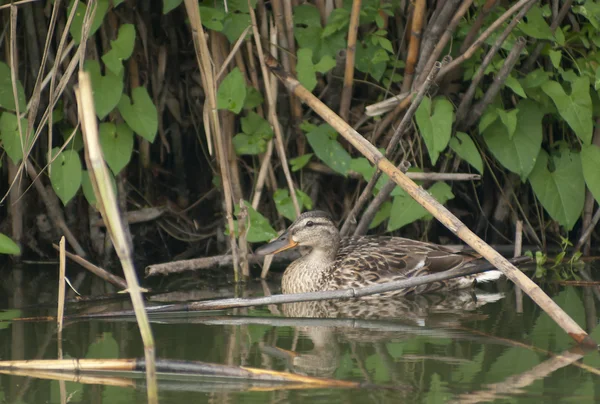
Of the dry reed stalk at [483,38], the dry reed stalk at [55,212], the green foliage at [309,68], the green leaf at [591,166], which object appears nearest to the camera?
the dry reed stalk at [483,38]

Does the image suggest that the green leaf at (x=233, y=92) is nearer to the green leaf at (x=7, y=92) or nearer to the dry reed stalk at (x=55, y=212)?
the green leaf at (x=7, y=92)

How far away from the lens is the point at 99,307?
17.6 ft

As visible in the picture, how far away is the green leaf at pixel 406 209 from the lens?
6078 mm

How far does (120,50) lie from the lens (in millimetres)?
5875

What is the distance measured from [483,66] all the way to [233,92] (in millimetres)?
1614

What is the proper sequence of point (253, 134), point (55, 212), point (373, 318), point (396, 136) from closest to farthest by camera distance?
point (373, 318), point (396, 136), point (253, 134), point (55, 212)

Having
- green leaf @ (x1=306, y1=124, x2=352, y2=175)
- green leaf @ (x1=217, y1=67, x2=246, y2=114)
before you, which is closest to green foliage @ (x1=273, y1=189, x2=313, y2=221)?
green leaf @ (x1=306, y1=124, x2=352, y2=175)

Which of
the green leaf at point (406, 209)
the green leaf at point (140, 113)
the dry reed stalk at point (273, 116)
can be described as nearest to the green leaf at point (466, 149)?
the green leaf at point (406, 209)

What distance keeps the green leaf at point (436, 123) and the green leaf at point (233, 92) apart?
1115 mm

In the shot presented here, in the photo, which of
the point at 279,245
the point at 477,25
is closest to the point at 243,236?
the point at 279,245

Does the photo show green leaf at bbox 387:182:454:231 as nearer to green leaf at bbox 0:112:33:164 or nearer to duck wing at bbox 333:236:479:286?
duck wing at bbox 333:236:479:286

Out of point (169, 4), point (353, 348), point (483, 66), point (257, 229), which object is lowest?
point (353, 348)

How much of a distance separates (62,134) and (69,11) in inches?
37.8

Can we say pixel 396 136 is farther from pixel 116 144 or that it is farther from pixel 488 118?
pixel 116 144
